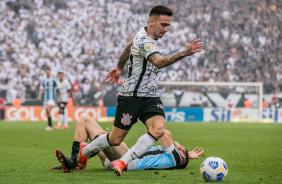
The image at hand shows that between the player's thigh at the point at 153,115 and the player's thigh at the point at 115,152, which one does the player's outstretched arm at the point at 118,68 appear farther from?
the player's thigh at the point at 115,152

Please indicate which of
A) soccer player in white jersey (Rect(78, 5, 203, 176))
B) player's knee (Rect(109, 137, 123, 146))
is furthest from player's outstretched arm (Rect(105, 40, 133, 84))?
player's knee (Rect(109, 137, 123, 146))

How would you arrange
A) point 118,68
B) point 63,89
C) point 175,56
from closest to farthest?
point 175,56 < point 118,68 < point 63,89

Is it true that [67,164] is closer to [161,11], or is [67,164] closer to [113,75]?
[113,75]

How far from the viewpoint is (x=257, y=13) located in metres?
33.8

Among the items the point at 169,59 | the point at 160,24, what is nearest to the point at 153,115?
the point at 169,59

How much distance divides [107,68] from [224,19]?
9.03 meters

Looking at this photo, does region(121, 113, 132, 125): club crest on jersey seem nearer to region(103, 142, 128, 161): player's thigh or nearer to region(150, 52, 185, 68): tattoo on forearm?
region(103, 142, 128, 161): player's thigh

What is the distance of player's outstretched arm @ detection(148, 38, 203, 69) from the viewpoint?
Answer: 5746mm

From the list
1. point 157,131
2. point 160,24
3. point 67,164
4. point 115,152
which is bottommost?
point 67,164

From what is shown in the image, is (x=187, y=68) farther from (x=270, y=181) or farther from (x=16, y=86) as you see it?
(x=270, y=181)

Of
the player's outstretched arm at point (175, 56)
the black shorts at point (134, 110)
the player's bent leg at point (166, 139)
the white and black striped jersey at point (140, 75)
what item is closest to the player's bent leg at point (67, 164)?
the black shorts at point (134, 110)

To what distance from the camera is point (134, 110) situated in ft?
21.4

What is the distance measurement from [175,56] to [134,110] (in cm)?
104

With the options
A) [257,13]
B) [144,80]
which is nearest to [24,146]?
[144,80]
